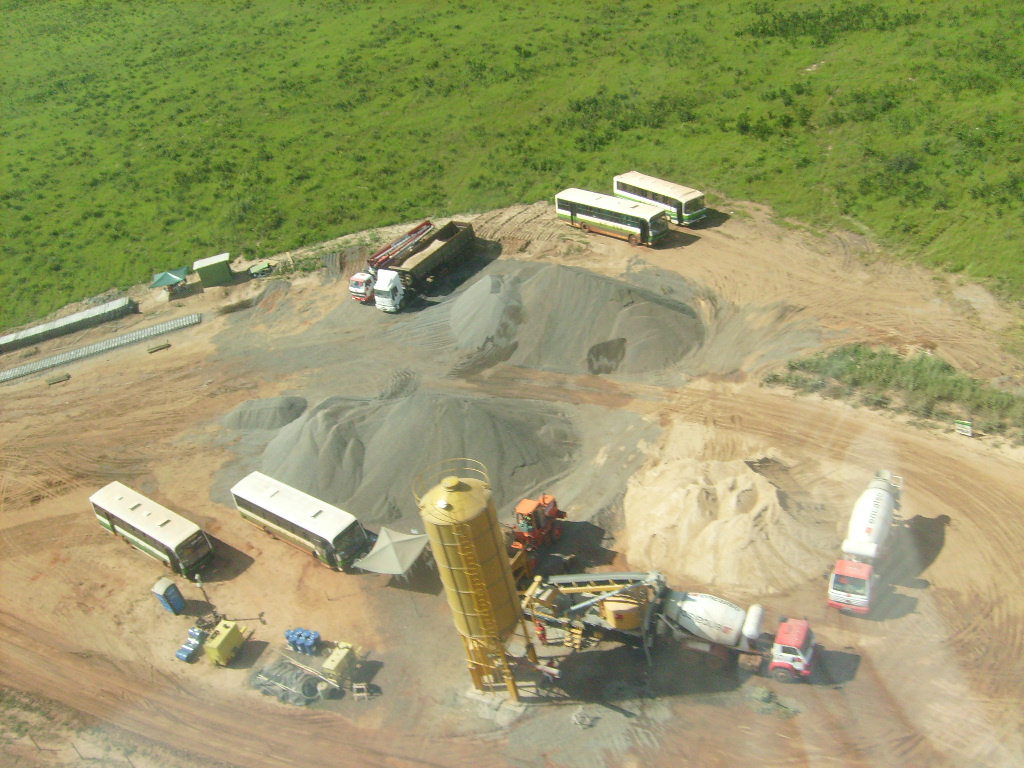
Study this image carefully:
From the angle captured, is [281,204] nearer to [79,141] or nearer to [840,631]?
[79,141]

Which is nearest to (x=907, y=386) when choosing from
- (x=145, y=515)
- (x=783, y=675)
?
(x=783, y=675)

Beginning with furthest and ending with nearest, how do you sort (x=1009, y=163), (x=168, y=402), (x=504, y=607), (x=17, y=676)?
(x=1009, y=163) < (x=168, y=402) < (x=17, y=676) < (x=504, y=607)

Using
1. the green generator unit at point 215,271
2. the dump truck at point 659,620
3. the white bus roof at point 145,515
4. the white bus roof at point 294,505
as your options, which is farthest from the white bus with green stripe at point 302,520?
the green generator unit at point 215,271

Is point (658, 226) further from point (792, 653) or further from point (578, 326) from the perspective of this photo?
point (792, 653)

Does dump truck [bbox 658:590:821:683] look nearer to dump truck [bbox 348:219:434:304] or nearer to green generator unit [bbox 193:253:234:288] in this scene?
dump truck [bbox 348:219:434:304]

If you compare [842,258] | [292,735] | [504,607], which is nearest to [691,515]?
[504,607]

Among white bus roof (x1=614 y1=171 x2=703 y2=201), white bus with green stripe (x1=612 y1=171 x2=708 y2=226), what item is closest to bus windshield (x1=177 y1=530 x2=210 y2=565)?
white bus with green stripe (x1=612 y1=171 x2=708 y2=226)
